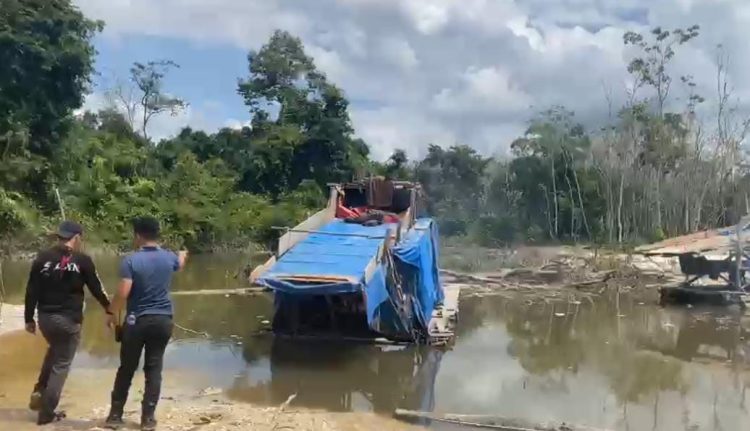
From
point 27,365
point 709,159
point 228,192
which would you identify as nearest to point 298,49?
point 228,192

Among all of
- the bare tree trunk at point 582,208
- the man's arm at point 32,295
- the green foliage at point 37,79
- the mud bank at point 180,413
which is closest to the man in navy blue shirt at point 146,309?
the mud bank at point 180,413

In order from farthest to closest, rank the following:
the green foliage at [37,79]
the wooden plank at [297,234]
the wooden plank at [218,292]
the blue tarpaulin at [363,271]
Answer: the green foliage at [37,79], the wooden plank at [218,292], the wooden plank at [297,234], the blue tarpaulin at [363,271]

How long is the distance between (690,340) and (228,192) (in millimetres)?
24664

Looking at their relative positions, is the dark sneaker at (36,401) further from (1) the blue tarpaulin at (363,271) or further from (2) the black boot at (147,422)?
(1) the blue tarpaulin at (363,271)

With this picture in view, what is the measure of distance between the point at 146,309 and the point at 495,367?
24.1 ft

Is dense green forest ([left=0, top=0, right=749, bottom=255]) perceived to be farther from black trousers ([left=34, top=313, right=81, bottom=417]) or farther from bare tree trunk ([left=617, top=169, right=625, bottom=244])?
black trousers ([left=34, top=313, right=81, bottom=417])

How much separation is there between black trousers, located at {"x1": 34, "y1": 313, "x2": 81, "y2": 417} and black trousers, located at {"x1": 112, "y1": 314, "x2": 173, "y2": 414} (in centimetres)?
48

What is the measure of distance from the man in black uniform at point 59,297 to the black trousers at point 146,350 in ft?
1.27

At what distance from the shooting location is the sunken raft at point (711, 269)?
62.6 feet

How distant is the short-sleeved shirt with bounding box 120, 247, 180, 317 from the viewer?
6105mm

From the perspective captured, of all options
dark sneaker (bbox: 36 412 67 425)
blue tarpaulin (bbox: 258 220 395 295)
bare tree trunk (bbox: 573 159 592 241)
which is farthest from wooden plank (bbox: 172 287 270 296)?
bare tree trunk (bbox: 573 159 592 241)

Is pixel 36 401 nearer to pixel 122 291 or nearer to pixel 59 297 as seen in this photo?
pixel 59 297

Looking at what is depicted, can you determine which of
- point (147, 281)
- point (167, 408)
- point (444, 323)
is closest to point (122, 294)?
point (147, 281)

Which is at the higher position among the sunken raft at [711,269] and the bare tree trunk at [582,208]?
the bare tree trunk at [582,208]
